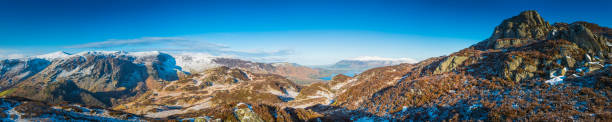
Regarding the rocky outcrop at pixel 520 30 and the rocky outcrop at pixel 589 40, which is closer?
the rocky outcrop at pixel 589 40

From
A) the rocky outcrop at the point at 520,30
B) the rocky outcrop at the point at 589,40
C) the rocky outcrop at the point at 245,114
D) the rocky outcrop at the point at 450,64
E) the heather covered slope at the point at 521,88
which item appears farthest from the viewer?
the rocky outcrop at the point at 520,30

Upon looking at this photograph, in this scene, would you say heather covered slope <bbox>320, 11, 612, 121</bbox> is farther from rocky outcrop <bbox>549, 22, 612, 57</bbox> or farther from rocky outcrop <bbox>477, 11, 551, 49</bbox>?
rocky outcrop <bbox>477, 11, 551, 49</bbox>

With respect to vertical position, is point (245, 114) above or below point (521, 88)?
below

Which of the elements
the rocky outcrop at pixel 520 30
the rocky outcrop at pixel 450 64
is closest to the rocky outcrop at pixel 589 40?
the rocky outcrop at pixel 450 64

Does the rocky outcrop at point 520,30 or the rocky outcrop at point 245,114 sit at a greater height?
the rocky outcrop at point 520,30

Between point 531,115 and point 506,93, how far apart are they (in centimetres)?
699

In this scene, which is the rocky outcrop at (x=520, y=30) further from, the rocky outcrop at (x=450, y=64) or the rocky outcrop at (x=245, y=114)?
the rocky outcrop at (x=245, y=114)

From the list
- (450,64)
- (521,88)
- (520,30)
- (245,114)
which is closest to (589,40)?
(521,88)

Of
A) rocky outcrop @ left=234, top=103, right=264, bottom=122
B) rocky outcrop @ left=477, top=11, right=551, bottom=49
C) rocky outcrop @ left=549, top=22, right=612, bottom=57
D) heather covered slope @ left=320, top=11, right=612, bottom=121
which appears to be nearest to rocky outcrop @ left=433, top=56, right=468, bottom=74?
heather covered slope @ left=320, top=11, right=612, bottom=121

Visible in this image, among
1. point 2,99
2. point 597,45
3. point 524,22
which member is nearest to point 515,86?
point 597,45

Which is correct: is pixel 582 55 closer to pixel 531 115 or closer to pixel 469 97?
pixel 469 97

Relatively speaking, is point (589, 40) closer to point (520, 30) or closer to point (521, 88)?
point (521, 88)

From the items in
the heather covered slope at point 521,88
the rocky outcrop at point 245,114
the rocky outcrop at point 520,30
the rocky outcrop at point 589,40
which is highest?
the rocky outcrop at point 520,30

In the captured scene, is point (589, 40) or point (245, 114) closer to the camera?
point (245, 114)
